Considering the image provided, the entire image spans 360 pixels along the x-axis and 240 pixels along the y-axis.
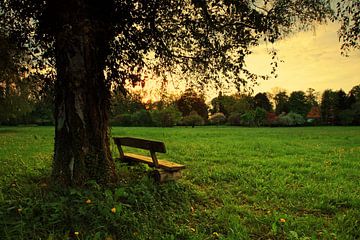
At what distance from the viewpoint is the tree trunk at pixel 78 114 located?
5.75m

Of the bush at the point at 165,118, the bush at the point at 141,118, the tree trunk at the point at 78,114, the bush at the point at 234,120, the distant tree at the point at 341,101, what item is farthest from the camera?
the distant tree at the point at 341,101

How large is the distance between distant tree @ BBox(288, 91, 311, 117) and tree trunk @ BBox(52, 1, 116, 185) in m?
85.4

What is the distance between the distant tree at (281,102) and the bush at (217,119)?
2034 cm

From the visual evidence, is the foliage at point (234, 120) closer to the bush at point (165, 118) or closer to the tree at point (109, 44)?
the bush at point (165, 118)

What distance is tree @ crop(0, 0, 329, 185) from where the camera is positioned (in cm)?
578

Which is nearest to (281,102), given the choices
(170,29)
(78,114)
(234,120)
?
(234,120)

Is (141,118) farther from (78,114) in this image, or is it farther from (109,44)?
(78,114)

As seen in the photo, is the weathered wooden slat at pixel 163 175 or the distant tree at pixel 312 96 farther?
the distant tree at pixel 312 96

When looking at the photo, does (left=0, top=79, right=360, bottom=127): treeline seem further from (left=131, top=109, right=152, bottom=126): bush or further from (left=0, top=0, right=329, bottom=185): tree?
(left=0, top=0, right=329, bottom=185): tree

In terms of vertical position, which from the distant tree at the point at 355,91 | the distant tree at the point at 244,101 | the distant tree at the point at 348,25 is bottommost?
the distant tree at the point at 244,101

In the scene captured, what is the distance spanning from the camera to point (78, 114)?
5.78 m

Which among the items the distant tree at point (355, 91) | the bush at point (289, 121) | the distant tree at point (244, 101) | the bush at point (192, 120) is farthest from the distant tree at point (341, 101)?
the distant tree at point (244, 101)

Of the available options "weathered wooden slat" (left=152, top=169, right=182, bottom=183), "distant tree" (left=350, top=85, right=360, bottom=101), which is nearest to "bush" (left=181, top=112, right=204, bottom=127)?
"distant tree" (left=350, top=85, right=360, bottom=101)

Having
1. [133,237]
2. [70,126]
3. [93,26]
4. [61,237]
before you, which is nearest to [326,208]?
[133,237]
